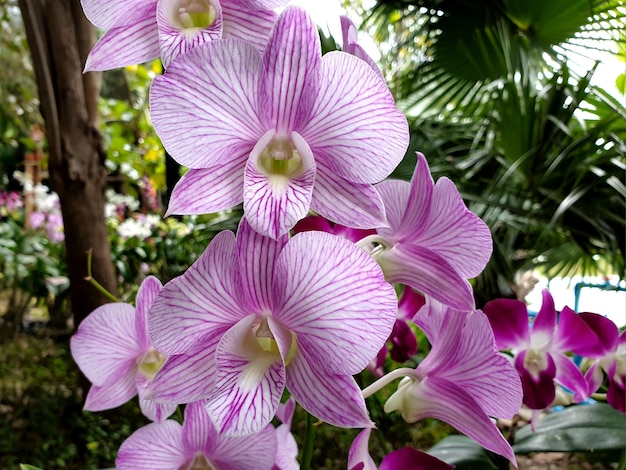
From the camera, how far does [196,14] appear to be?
27cm

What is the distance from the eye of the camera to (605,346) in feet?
1.48

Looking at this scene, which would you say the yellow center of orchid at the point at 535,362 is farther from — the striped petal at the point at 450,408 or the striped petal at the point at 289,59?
the striped petal at the point at 289,59

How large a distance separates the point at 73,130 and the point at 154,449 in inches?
37.5

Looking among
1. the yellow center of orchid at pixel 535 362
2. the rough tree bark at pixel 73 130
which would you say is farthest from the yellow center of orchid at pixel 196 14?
the rough tree bark at pixel 73 130

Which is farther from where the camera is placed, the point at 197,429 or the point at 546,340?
the point at 546,340

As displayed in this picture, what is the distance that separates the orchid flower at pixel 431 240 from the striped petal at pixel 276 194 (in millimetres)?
63

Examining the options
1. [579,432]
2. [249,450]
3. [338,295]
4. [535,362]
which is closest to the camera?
[338,295]

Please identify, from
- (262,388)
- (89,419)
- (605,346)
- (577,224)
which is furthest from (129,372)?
(577,224)

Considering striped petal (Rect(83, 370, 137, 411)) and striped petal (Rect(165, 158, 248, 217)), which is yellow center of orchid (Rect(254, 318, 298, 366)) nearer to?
striped petal (Rect(165, 158, 248, 217))

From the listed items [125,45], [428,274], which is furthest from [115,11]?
[428,274]

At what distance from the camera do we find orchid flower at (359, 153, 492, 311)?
285mm

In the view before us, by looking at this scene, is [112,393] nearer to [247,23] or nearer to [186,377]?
[186,377]

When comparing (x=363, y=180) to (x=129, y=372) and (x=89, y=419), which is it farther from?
(x=89, y=419)

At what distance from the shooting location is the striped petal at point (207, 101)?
224 millimetres
